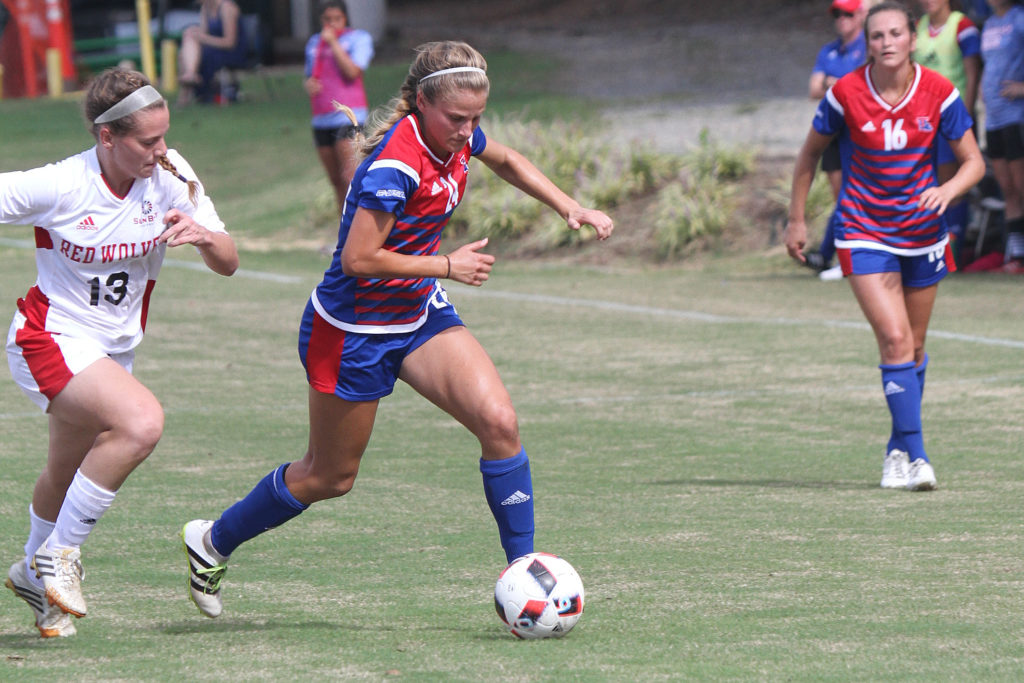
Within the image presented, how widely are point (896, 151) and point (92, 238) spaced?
3.78m

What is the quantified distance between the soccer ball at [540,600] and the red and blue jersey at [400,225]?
91 cm

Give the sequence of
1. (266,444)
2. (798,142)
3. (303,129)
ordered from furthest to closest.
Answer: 1. (303,129)
2. (798,142)
3. (266,444)

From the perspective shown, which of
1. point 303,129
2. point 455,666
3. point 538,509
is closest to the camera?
point 455,666

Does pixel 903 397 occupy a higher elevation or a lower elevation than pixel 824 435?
higher

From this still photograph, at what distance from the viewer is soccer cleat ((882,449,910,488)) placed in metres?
7.20

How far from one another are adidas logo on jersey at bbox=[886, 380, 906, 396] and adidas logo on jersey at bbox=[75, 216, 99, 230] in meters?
3.76

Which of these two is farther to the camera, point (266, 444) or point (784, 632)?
point (266, 444)

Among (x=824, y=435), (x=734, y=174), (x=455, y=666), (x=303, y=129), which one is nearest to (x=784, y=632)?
(x=455, y=666)

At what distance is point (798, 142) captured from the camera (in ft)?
60.9

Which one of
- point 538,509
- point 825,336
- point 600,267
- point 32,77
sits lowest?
point 32,77

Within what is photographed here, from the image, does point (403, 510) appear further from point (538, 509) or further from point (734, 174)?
point (734, 174)

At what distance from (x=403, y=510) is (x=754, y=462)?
75.3 inches

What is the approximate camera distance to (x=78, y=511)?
5031 millimetres

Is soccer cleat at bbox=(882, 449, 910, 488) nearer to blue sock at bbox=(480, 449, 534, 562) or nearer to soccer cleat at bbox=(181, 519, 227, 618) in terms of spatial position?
blue sock at bbox=(480, 449, 534, 562)
